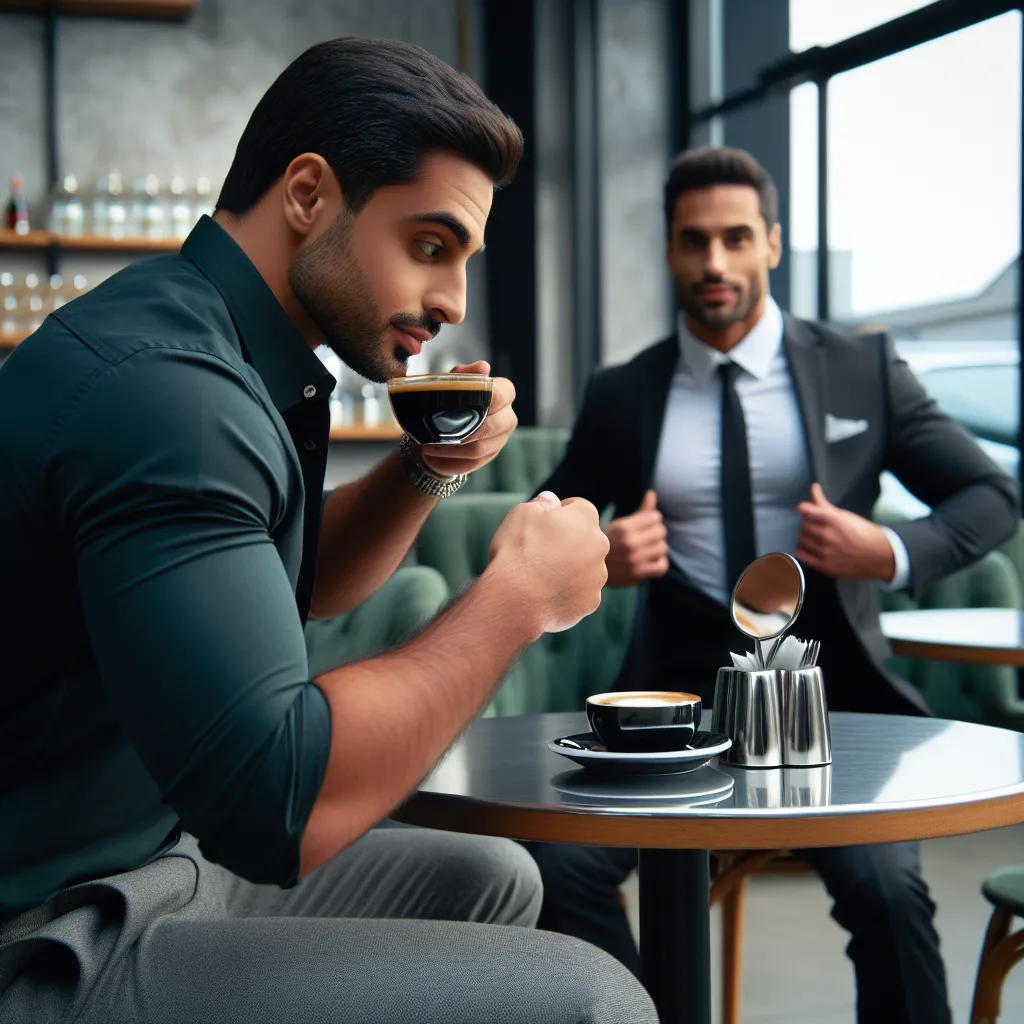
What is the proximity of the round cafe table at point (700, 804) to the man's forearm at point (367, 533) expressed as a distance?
0.76ft

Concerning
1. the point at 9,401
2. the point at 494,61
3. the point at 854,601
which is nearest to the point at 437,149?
the point at 9,401

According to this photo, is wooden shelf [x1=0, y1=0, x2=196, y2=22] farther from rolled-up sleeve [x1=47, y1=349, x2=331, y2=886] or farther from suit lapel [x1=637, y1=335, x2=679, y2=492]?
rolled-up sleeve [x1=47, y1=349, x2=331, y2=886]

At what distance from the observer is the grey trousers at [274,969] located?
926 mm

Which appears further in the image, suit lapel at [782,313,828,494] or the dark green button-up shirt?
suit lapel at [782,313,828,494]

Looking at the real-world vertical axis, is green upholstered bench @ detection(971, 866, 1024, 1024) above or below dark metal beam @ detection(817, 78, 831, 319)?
below

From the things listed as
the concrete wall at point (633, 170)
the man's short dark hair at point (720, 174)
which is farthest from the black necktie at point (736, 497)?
the concrete wall at point (633, 170)

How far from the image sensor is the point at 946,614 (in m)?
2.63

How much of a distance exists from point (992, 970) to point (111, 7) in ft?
18.0

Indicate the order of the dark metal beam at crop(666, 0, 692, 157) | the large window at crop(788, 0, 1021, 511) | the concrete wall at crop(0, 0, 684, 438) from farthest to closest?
1. the concrete wall at crop(0, 0, 684, 438)
2. the dark metal beam at crop(666, 0, 692, 157)
3. the large window at crop(788, 0, 1021, 511)

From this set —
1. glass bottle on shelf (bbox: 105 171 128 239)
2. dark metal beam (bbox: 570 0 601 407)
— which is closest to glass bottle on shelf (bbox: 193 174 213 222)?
glass bottle on shelf (bbox: 105 171 128 239)

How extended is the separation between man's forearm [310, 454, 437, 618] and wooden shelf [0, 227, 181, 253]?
442cm

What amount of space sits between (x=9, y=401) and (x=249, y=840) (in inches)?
14.6

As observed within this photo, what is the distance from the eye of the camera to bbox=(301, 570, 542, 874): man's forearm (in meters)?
0.90

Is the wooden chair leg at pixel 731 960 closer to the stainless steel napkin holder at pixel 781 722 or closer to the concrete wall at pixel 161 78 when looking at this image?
the stainless steel napkin holder at pixel 781 722
